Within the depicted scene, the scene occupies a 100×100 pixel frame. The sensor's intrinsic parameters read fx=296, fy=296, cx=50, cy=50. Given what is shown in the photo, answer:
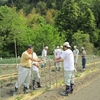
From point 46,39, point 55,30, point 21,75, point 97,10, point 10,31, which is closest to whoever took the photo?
point 21,75

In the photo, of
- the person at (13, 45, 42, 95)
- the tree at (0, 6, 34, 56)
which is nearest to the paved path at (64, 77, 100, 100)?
the person at (13, 45, 42, 95)

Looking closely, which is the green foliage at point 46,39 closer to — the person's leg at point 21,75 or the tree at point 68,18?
the tree at point 68,18

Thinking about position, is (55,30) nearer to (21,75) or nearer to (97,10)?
(97,10)

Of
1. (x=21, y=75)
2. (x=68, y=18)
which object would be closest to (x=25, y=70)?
(x=21, y=75)

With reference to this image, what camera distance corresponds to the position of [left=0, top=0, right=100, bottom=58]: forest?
46.6 metres

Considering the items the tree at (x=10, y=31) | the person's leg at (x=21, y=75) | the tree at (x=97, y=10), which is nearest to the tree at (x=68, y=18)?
the tree at (x=97, y=10)

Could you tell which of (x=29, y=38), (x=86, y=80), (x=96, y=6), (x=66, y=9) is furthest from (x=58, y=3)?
(x=86, y=80)

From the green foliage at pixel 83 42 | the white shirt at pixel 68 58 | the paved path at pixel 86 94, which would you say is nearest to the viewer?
the paved path at pixel 86 94

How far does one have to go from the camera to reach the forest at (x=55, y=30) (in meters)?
46.6

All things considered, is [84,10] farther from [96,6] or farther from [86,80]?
[86,80]

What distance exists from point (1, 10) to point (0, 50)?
6.86 metres

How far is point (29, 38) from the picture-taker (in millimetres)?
50469

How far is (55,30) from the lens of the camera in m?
52.1

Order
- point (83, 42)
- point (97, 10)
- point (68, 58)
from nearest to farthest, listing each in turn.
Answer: point (68, 58) < point (83, 42) < point (97, 10)
